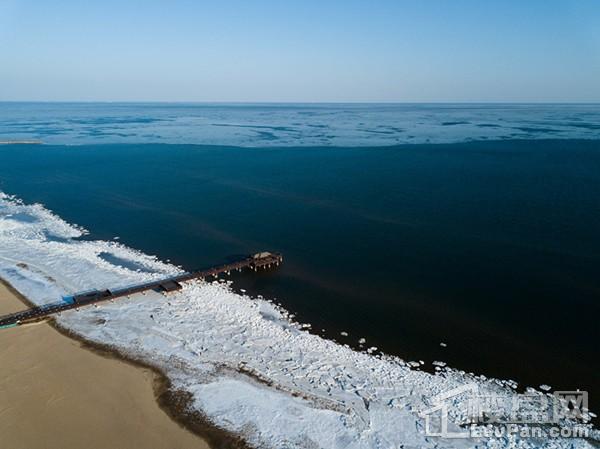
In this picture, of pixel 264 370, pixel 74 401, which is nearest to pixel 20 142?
pixel 74 401

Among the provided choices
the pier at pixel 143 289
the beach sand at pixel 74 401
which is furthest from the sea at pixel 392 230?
the beach sand at pixel 74 401

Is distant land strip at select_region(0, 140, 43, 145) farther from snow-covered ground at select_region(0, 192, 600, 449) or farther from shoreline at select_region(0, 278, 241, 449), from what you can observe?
shoreline at select_region(0, 278, 241, 449)

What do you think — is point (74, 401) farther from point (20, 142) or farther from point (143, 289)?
point (20, 142)

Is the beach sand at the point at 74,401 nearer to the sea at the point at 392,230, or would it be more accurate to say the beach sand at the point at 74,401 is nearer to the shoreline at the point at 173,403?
the shoreline at the point at 173,403

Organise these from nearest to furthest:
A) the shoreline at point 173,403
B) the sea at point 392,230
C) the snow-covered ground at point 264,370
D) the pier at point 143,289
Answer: the shoreline at point 173,403, the snow-covered ground at point 264,370, the sea at point 392,230, the pier at point 143,289

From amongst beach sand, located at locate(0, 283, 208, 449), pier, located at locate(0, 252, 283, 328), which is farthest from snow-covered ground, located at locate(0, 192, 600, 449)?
beach sand, located at locate(0, 283, 208, 449)

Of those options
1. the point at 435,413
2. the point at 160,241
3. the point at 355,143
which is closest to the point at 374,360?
the point at 435,413
